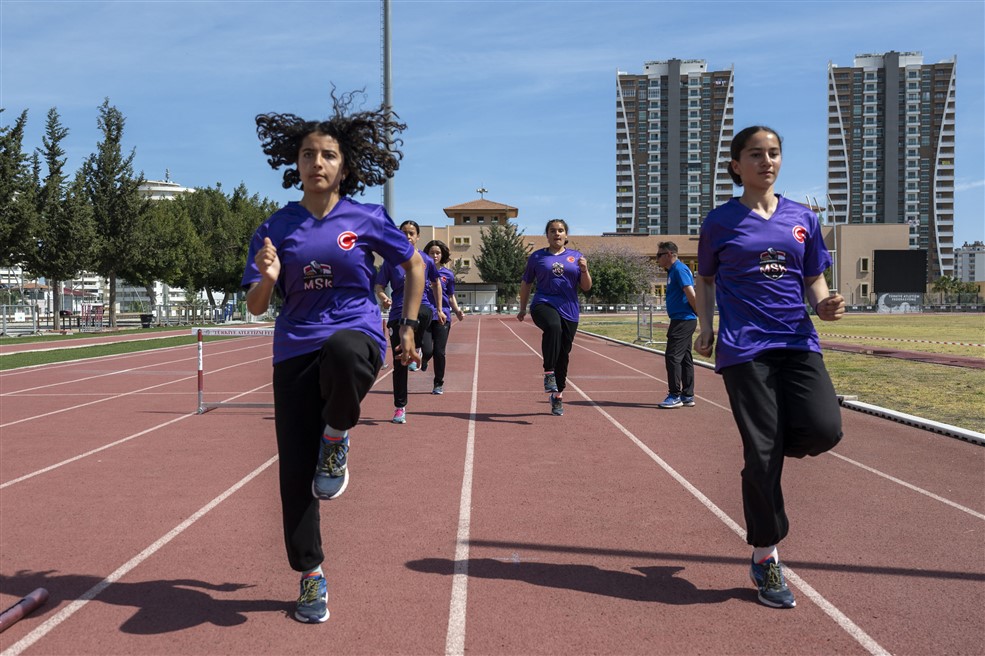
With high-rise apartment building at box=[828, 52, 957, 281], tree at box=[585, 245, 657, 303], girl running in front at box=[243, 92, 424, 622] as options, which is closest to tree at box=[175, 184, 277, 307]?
tree at box=[585, 245, 657, 303]

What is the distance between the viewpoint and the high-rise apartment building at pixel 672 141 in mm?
137250

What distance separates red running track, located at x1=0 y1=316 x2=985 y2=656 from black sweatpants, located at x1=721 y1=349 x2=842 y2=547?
0.38m

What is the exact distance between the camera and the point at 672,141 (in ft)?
454

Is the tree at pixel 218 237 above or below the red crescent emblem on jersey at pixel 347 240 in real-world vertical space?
above

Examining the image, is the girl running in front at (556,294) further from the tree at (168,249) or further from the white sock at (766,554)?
the tree at (168,249)

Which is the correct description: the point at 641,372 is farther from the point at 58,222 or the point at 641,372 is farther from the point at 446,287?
the point at 58,222

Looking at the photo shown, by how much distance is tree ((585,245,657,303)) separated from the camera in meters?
71.8

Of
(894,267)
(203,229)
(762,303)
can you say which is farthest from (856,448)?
(894,267)

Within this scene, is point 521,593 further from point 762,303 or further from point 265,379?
point 265,379

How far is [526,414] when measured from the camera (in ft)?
29.7

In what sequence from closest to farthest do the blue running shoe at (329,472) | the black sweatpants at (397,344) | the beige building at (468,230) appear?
the blue running shoe at (329,472) → the black sweatpants at (397,344) → the beige building at (468,230)

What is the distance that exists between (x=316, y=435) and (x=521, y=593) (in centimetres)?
112

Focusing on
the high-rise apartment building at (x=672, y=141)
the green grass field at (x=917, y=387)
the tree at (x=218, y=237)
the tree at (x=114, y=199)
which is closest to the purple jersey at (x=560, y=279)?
the green grass field at (x=917, y=387)

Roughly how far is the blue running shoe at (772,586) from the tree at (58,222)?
3284cm
